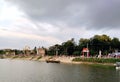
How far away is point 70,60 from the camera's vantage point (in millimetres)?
160250

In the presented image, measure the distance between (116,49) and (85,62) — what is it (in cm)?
4110

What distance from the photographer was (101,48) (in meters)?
175

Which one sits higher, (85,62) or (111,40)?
(111,40)

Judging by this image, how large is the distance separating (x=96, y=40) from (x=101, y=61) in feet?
155

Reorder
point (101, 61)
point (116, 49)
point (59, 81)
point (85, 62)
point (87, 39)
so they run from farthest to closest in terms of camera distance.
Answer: point (87, 39) → point (116, 49) → point (85, 62) → point (101, 61) → point (59, 81)

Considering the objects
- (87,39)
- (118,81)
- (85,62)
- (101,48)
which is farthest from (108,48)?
(118,81)

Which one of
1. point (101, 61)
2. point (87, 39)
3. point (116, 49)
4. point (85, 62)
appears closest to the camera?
point (101, 61)

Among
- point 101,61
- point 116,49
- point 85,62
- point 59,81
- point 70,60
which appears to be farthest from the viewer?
point 116,49

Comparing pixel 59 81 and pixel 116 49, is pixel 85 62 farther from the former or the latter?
pixel 59 81

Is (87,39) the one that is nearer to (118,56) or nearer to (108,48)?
(108,48)

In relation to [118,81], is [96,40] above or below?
above

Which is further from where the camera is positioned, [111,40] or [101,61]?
[111,40]

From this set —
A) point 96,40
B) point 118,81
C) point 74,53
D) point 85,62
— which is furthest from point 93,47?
point 118,81

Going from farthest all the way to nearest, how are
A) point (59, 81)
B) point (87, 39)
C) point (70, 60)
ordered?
point (87, 39) → point (70, 60) → point (59, 81)
